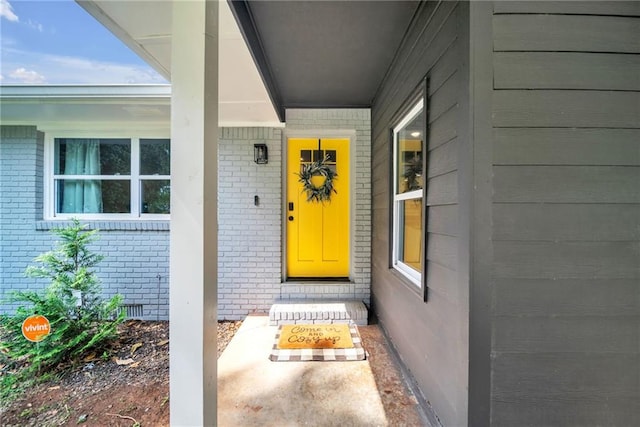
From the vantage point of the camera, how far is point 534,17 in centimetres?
110

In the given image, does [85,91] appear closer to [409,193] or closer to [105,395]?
[105,395]

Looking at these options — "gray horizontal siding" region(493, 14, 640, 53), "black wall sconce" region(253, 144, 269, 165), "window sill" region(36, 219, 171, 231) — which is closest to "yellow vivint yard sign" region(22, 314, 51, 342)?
"window sill" region(36, 219, 171, 231)

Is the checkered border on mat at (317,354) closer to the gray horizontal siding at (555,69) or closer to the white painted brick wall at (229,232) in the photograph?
the white painted brick wall at (229,232)

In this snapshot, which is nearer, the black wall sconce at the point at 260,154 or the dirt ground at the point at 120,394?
the dirt ground at the point at 120,394

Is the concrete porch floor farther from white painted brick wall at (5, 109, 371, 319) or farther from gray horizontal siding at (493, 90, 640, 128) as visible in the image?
gray horizontal siding at (493, 90, 640, 128)

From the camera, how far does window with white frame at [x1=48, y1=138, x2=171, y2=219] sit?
362cm

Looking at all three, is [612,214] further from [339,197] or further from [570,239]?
[339,197]

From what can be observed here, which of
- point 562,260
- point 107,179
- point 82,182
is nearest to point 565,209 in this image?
point 562,260

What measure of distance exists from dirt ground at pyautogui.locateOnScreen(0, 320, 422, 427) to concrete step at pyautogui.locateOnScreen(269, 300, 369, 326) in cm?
33

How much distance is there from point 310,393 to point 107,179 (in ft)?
12.4

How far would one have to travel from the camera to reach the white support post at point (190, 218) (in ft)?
3.56

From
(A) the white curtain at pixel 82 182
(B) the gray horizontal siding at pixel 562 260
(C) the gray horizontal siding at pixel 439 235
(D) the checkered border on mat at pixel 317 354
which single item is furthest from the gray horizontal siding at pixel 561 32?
(A) the white curtain at pixel 82 182

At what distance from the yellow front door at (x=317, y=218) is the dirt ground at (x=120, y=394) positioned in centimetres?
119

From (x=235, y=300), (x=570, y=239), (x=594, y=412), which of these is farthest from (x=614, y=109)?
(x=235, y=300)
